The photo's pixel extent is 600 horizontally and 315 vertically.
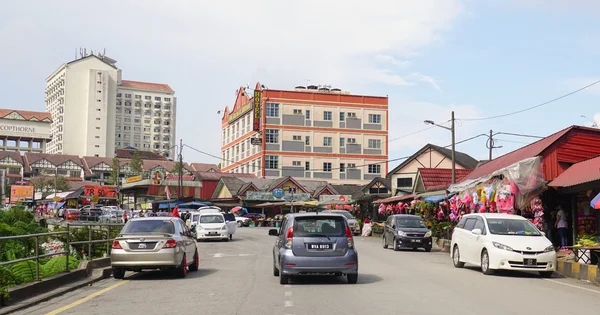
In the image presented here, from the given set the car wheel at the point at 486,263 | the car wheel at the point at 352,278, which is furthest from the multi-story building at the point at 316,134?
the car wheel at the point at 352,278

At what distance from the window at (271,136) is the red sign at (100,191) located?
23.8 metres

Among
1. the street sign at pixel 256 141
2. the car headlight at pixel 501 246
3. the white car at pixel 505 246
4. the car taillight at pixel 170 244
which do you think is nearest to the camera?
the car taillight at pixel 170 244

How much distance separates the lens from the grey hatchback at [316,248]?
14.4 metres

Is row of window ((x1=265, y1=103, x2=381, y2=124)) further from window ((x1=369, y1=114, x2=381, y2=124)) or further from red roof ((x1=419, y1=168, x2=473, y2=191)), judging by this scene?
red roof ((x1=419, y1=168, x2=473, y2=191))

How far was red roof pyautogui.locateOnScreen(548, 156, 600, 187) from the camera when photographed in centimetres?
2080

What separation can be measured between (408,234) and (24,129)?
160 m

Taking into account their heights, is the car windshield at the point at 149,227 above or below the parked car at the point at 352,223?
above

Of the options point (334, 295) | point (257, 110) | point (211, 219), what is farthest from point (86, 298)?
point (257, 110)

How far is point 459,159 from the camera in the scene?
62.5 meters

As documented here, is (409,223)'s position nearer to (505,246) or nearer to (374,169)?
(505,246)

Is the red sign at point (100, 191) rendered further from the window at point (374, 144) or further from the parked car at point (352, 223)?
the parked car at point (352, 223)

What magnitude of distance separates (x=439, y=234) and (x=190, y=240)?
72.8 ft

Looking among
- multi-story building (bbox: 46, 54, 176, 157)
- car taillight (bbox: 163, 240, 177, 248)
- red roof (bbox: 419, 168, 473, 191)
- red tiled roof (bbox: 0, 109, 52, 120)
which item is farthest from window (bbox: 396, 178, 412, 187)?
red tiled roof (bbox: 0, 109, 52, 120)

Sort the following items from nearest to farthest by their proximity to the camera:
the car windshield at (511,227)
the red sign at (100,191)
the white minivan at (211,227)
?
the car windshield at (511,227)
the white minivan at (211,227)
the red sign at (100,191)
